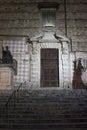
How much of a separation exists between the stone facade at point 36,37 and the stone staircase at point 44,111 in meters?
5.44

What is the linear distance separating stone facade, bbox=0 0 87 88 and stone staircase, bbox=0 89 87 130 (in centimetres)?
544

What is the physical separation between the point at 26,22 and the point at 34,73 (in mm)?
3580

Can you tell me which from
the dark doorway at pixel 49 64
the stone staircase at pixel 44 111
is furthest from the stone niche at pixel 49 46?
the stone staircase at pixel 44 111

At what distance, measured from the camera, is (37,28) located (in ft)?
77.4

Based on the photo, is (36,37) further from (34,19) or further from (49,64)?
(49,64)

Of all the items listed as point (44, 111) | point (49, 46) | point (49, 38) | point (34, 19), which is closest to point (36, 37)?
point (49, 38)

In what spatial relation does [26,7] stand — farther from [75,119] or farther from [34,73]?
[75,119]

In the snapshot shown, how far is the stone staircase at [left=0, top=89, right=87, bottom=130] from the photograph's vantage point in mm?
13492

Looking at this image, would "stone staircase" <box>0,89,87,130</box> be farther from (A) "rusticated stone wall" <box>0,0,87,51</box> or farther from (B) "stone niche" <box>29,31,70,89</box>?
(A) "rusticated stone wall" <box>0,0,87,51</box>

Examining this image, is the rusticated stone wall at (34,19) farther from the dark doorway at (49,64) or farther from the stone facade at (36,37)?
the dark doorway at (49,64)

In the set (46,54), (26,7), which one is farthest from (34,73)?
(26,7)

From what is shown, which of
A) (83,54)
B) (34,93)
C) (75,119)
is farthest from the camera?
(83,54)

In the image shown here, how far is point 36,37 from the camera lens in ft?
75.9

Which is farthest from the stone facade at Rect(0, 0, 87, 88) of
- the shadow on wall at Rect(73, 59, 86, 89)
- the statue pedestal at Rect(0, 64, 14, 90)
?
the statue pedestal at Rect(0, 64, 14, 90)
